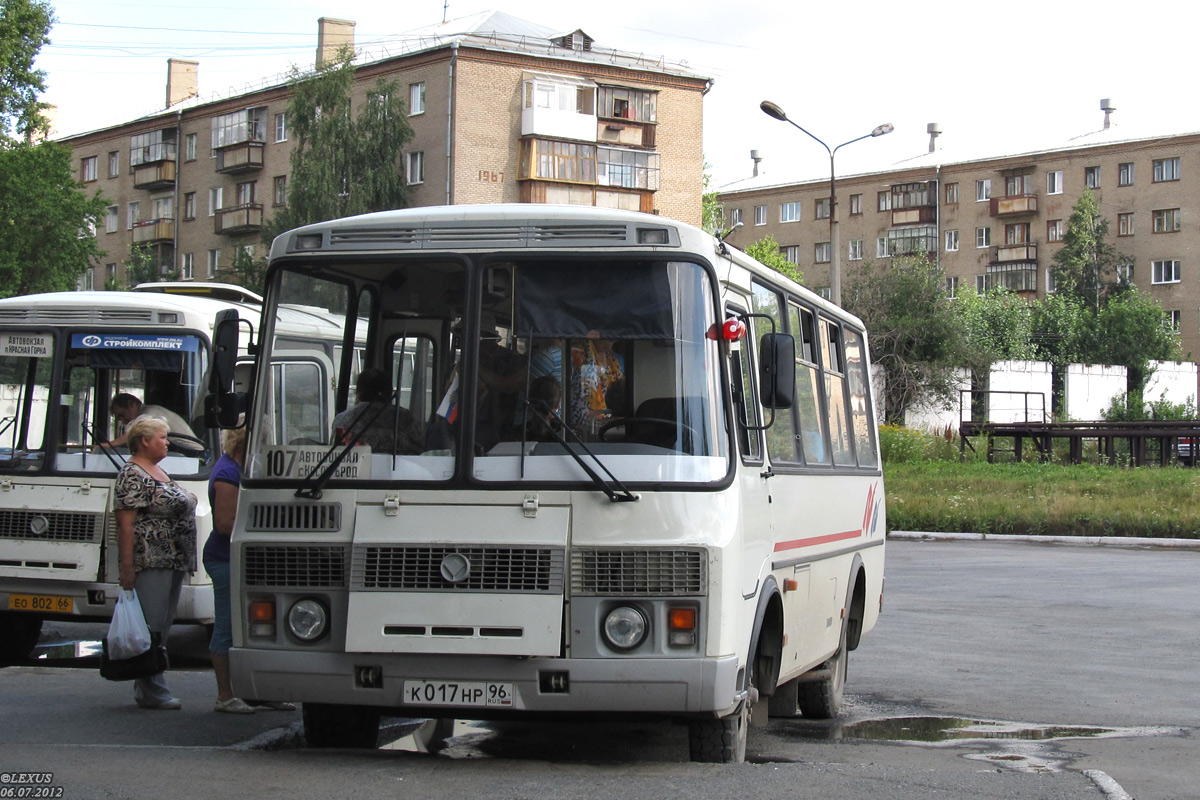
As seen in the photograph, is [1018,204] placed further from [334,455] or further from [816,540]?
[334,455]

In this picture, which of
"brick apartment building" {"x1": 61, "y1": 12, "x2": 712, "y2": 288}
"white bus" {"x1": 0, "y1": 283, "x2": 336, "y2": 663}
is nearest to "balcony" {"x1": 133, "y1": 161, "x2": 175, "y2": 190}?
"brick apartment building" {"x1": 61, "y1": 12, "x2": 712, "y2": 288}

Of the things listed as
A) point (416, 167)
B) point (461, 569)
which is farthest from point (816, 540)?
point (416, 167)

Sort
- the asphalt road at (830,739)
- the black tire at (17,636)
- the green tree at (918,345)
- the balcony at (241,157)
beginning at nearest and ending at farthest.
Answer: the asphalt road at (830,739) → the black tire at (17,636) → the green tree at (918,345) → the balcony at (241,157)

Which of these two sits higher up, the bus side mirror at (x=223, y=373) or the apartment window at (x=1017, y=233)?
the apartment window at (x=1017, y=233)

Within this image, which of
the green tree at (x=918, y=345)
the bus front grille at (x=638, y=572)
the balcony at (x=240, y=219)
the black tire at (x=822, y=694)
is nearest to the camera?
the bus front grille at (x=638, y=572)

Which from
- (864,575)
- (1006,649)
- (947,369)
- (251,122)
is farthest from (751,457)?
(251,122)

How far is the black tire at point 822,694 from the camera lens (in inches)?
371

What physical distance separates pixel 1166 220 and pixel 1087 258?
14.7 ft

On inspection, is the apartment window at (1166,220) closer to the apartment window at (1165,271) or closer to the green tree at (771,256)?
the apartment window at (1165,271)

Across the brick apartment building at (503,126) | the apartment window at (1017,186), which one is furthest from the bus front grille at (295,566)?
the apartment window at (1017,186)

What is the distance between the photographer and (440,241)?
6949mm

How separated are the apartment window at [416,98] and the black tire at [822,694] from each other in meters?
54.0

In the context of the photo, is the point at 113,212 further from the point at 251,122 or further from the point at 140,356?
the point at 140,356

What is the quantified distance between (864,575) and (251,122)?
63.7 meters
